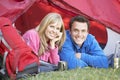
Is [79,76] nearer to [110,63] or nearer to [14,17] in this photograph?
[110,63]

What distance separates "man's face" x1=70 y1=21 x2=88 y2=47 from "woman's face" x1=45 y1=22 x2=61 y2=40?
0.58 ft

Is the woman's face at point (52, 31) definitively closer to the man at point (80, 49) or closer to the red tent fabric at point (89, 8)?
the man at point (80, 49)

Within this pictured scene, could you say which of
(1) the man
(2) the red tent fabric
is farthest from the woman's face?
(2) the red tent fabric

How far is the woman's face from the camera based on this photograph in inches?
133

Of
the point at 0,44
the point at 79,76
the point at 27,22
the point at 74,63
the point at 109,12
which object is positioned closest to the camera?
the point at 79,76

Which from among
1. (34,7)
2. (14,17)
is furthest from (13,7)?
(34,7)

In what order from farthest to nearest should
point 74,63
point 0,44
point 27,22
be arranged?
point 27,22 < point 74,63 < point 0,44

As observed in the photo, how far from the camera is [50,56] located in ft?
11.1

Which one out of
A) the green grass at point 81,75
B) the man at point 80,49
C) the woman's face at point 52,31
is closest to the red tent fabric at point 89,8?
the man at point 80,49

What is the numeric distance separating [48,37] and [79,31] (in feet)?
0.92

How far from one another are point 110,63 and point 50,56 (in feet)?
1.68

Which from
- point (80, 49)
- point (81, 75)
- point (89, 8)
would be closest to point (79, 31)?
point (80, 49)

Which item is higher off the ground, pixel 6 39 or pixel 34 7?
pixel 34 7

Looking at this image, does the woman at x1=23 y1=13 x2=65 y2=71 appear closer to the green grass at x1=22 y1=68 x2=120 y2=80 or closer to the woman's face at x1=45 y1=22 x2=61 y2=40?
the woman's face at x1=45 y1=22 x2=61 y2=40
